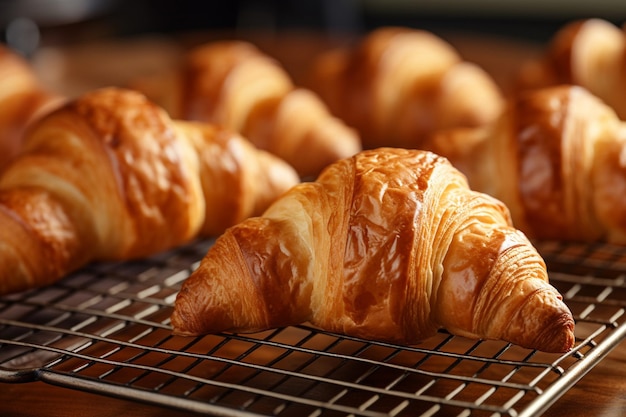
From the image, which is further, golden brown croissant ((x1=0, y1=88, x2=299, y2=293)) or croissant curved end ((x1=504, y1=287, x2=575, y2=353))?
golden brown croissant ((x1=0, y1=88, x2=299, y2=293))

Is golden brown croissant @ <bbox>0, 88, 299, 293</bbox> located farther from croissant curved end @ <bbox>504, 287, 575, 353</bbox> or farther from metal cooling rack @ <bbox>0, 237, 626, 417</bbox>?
croissant curved end @ <bbox>504, 287, 575, 353</bbox>

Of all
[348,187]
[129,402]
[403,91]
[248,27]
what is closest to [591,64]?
[403,91]

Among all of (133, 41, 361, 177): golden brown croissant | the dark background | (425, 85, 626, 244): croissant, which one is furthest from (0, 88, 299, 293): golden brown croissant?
the dark background

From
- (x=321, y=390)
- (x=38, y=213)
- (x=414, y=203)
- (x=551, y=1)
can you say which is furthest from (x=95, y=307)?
(x=551, y=1)

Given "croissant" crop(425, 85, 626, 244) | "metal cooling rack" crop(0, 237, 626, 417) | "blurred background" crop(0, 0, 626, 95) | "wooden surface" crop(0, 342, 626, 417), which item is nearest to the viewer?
"metal cooling rack" crop(0, 237, 626, 417)

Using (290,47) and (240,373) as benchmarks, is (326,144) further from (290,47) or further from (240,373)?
(290,47)

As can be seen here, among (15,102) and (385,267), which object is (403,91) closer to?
(15,102)

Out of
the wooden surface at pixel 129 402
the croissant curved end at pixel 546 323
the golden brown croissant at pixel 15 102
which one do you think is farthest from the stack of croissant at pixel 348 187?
the golden brown croissant at pixel 15 102
